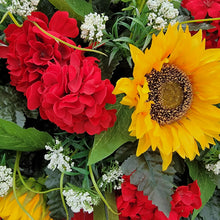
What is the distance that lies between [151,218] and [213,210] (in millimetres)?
180

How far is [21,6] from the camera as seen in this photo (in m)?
0.44

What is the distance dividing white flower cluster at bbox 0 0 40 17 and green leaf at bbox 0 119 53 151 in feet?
0.53

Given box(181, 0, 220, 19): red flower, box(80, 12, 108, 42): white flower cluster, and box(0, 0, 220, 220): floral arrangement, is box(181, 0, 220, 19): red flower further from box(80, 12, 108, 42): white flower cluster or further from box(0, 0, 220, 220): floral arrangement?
box(80, 12, 108, 42): white flower cluster


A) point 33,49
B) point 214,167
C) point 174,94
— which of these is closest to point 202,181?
point 214,167

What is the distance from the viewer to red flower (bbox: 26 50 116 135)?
410mm

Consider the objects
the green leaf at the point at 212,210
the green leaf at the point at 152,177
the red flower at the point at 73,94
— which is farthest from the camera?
the green leaf at the point at 212,210

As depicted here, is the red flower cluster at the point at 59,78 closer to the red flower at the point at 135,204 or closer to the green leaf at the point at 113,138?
the green leaf at the point at 113,138

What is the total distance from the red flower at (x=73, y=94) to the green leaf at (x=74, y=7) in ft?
0.35

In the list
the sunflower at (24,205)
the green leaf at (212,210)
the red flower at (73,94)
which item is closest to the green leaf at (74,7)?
the red flower at (73,94)

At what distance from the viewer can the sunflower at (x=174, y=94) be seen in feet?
1.45

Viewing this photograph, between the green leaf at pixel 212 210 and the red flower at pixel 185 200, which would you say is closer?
the red flower at pixel 185 200

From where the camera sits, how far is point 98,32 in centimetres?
45

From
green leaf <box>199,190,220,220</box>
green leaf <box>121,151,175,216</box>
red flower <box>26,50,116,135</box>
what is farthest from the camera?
green leaf <box>199,190,220,220</box>

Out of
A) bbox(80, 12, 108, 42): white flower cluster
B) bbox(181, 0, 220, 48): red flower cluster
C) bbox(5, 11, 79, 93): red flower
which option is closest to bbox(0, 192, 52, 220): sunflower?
bbox(5, 11, 79, 93): red flower
